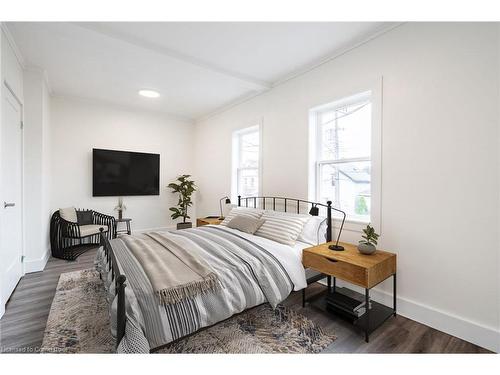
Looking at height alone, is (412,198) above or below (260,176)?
below

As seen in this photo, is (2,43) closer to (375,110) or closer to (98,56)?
(98,56)

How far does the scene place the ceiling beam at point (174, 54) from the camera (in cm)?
233

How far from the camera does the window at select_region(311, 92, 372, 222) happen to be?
2.63 m

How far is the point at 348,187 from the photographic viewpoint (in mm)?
2807

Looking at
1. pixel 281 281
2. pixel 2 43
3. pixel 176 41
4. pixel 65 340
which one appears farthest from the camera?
pixel 176 41

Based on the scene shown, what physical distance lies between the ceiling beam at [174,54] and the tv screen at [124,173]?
108 inches

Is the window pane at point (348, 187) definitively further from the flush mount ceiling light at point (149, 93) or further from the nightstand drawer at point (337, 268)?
the flush mount ceiling light at point (149, 93)

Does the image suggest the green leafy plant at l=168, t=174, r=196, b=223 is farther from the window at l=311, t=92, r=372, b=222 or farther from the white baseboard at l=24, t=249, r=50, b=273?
the window at l=311, t=92, r=372, b=222

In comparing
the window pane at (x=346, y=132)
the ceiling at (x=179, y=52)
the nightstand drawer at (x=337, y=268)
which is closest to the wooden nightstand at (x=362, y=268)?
the nightstand drawer at (x=337, y=268)

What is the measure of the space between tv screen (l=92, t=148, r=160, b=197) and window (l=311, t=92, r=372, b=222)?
3.63 m

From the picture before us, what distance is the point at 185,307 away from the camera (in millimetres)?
1519

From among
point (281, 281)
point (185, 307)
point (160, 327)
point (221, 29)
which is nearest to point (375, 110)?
point (221, 29)

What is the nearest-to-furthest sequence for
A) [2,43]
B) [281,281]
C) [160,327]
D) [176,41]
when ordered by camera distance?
[160,327] < [281,281] < [2,43] < [176,41]
